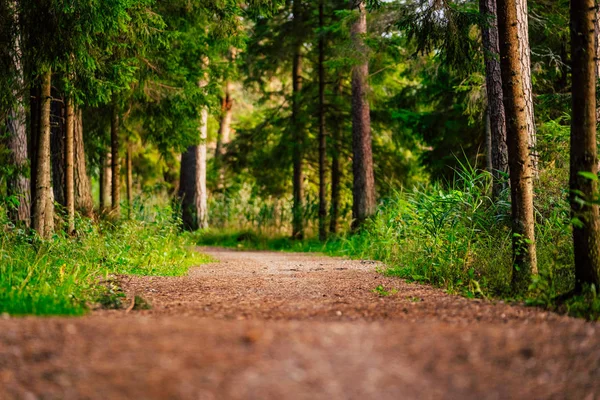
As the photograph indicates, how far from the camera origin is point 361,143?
16.8 metres

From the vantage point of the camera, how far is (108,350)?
3.46 meters

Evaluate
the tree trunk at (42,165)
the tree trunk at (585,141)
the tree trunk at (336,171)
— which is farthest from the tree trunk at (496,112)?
the tree trunk at (336,171)

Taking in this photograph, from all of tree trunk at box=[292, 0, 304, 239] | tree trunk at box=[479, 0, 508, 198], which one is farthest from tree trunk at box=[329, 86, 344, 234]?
tree trunk at box=[479, 0, 508, 198]

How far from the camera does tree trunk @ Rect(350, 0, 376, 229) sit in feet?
54.4

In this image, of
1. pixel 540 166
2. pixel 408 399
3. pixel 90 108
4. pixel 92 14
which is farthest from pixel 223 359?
pixel 90 108

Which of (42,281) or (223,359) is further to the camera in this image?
(42,281)

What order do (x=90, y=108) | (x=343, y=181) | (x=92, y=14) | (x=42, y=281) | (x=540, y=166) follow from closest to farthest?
(x=42, y=281)
(x=92, y=14)
(x=540, y=166)
(x=90, y=108)
(x=343, y=181)

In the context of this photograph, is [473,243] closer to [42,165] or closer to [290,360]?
[290,360]

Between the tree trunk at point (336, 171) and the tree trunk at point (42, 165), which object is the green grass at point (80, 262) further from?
the tree trunk at point (336, 171)

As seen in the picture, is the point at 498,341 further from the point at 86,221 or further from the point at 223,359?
the point at 86,221

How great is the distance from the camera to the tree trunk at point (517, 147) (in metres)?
6.41

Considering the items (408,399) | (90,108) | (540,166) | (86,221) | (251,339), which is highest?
(90,108)

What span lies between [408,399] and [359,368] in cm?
31

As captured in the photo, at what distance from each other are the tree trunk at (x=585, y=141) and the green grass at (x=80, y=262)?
13.7 ft
